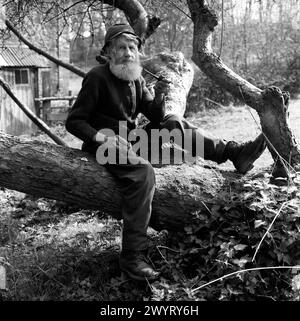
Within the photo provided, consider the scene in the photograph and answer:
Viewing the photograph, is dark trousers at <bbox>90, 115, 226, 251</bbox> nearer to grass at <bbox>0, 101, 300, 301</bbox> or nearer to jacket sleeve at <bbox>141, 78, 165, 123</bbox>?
grass at <bbox>0, 101, 300, 301</bbox>

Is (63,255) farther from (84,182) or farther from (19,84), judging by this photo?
(19,84)

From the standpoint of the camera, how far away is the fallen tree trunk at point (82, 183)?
3658mm

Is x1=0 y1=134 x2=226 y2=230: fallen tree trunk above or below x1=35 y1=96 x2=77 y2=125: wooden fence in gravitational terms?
below

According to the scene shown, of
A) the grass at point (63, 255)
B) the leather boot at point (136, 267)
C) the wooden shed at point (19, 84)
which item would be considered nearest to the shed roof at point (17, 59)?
the wooden shed at point (19, 84)

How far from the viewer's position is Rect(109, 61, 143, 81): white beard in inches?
150

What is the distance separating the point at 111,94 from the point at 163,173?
0.86 m

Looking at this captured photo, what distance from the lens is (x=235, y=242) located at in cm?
337

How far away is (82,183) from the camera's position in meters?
3.68

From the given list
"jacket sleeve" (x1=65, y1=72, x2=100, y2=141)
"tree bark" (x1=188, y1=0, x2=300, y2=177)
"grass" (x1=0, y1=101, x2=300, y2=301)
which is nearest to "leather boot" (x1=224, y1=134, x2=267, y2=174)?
"tree bark" (x1=188, y1=0, x2=300, y2=177)

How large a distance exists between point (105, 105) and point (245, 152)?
1.44 m

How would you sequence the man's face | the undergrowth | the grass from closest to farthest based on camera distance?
the undergrowth < the grass < the man's face

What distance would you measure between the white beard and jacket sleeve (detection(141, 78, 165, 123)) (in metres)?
0.32
